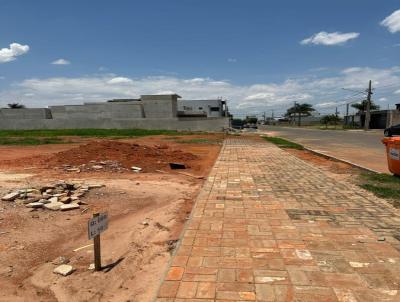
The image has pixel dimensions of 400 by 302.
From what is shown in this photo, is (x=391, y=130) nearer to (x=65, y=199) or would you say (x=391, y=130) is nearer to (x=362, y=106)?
(x=65, y=199)

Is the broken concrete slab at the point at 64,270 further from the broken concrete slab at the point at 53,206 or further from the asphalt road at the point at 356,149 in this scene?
the asphalt road at the point at 356,149

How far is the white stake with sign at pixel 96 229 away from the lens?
12.3 feet

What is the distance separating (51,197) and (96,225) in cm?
336

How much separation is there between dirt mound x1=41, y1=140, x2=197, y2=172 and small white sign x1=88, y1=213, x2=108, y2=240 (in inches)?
291

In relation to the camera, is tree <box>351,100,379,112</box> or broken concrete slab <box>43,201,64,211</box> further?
tree <box>351,100,379,112</box>

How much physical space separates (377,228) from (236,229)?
2.04 meters

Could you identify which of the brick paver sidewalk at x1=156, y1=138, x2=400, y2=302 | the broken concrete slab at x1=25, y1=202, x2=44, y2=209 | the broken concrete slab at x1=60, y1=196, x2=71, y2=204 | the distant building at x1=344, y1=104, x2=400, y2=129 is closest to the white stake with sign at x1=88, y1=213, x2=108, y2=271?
the brick paver sidewalk at x1=156, y1=138, x2=400, y2=302

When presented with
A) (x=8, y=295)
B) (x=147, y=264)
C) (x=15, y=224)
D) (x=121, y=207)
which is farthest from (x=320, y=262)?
(x=15, y=224)

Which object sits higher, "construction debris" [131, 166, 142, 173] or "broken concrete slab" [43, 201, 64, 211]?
"broken concrete slab" [43, 201, 64, 211]

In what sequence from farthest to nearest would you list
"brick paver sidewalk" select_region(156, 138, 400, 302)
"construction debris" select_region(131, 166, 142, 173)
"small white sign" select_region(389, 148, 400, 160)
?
"construction debris" select_region(131, 166, 142, 173) → "small white sign" select_region(389, 148, 400, 160) → "brick paver sidewalk" select_region(156, 138, 400, 302)

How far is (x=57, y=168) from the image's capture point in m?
11.4

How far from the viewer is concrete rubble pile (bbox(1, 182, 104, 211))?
625cm

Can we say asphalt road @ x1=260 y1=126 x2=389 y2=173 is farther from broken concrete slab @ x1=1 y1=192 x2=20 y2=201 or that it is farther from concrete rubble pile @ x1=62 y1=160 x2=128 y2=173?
broken concrete slab @ x1=1 y1=192 x2=20 y2=201

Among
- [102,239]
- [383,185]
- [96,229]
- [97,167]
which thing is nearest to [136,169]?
[97,167]
